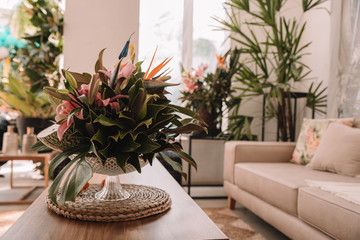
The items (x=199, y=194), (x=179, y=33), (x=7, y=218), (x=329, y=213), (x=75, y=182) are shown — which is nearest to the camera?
(x=75, y=182)

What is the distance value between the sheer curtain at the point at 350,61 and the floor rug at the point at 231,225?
4.00 ft

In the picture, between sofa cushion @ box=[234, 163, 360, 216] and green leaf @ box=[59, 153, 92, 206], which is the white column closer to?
sofa cushion @ box=[234, 163, 360, 216]

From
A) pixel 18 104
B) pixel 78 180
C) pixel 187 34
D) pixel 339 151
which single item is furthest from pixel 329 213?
pixel 187 34

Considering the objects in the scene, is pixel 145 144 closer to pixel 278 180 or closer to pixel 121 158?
pixel 121 158

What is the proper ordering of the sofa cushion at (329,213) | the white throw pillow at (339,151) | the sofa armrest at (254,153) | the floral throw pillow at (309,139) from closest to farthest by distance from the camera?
the sofa cushion at (329,213) < the white throw pillow at (339,151) < the floral throw pillow at (309,139) < the sofa armrest at (254,153)

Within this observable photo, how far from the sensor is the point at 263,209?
76.3 inches

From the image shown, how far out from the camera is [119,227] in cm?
80

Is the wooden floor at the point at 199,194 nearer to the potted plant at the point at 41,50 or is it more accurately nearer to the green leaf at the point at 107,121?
the potted plant at the point at 41,50

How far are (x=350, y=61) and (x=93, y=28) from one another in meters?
2.04

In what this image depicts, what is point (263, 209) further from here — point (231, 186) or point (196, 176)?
point (196, 176)

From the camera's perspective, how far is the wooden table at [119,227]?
Result: 2.44 ft

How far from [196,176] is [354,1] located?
6.78 feet

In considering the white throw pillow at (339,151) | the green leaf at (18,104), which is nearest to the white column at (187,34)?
the green leaf at (18,104)

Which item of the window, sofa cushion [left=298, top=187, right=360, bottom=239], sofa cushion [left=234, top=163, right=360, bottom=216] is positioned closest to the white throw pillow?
sofa cushion [left=234, top=163, right=360, bottom=216]
